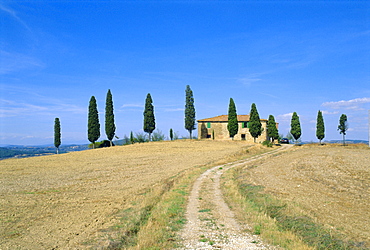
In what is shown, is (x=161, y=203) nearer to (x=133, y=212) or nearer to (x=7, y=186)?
(x=133, y=212)

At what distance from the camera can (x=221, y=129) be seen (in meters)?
78.6

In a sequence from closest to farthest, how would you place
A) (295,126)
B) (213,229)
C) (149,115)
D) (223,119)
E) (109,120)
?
(213,229) → (109,120) → (149,115) → (223,119) → (295,126)

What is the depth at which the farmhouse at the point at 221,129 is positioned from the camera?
7819cm

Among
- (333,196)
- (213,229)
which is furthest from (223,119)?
(213,229)

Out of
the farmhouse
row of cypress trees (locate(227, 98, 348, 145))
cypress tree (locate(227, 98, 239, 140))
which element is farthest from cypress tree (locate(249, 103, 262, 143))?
the farmhouse

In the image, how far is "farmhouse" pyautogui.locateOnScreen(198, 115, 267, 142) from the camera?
78188 mm

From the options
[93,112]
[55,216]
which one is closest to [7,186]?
[55,216]

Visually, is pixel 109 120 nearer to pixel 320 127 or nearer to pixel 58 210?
pixel 320 127

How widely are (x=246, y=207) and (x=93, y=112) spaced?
180 ft

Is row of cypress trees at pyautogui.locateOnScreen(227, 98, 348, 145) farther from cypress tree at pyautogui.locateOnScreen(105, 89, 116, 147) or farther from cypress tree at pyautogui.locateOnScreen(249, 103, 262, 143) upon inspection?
cypress tree at pyautogui.locateOnScreen(105, 89, 116, 147)

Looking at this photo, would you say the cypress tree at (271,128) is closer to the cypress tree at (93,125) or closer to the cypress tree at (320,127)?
the cypress tree at (320,127)

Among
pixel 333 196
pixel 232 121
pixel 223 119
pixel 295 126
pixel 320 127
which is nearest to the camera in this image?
pixel 333 196

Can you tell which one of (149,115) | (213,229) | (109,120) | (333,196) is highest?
(149,115)

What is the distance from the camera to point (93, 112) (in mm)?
63062
